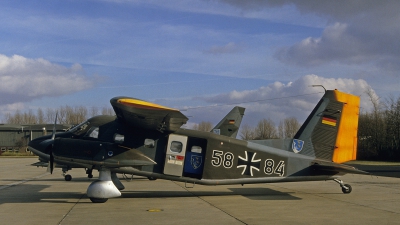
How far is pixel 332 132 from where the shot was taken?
16094 mm

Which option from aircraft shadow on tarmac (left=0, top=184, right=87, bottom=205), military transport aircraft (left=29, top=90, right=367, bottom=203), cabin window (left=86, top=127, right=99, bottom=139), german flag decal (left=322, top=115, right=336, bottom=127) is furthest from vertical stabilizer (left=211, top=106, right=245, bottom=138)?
cabin window (left=86, top=127, right=99, bottom=139)

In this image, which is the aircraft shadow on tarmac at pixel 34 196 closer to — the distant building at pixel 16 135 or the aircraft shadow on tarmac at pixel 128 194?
the aircraft shadow on tarmac at pixel 128 194

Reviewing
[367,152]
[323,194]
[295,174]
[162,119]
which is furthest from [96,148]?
[367,152]

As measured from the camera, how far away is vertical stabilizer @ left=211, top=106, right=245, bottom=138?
2761 centimetres

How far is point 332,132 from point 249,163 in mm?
3620

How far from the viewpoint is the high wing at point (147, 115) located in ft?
40.0

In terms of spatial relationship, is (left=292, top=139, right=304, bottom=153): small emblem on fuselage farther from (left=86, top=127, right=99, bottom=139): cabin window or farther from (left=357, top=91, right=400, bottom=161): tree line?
(left=357, top=91, right=400, bottom=161): tree line

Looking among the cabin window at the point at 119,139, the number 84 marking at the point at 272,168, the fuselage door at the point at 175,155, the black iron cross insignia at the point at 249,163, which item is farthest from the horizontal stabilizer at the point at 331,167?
the cabin window at the point at 119,139

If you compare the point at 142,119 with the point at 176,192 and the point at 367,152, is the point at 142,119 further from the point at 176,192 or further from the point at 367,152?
the point at 367,152

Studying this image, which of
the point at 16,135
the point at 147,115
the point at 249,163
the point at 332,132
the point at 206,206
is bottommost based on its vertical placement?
the point at 206,206

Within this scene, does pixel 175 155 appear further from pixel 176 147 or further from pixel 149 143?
pixel 149 143

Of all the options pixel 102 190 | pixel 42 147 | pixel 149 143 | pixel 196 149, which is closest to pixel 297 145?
pixel 196 149

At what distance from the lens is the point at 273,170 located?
1545 centimetres

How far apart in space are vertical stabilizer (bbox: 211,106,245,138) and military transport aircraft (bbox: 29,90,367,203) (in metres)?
11.5
